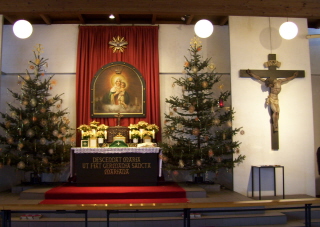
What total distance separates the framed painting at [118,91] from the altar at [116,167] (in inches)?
56.8

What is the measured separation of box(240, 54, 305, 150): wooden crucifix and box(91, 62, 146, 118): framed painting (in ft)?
8.47

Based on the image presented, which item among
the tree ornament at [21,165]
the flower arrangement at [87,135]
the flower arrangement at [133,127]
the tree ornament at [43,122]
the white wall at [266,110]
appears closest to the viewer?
the tree ornament at [21,165]

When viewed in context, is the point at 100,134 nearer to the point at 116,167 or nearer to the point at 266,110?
the point at 116,167

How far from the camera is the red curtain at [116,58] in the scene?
326 inches

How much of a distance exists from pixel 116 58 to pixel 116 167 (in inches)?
116

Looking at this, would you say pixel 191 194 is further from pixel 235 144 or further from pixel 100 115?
pixel 100 115

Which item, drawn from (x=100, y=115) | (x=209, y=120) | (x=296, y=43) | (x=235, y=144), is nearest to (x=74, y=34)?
(x=100, y=115)

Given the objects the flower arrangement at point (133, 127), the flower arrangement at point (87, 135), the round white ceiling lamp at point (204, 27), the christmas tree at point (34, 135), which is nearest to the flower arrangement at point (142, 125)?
the flower arrangement at point (133, 127)

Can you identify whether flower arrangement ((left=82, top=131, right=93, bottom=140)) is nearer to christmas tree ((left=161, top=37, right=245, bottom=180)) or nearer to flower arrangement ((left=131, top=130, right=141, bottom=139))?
flower arrangement ((left=131, top=130, right=141, bottom=139))

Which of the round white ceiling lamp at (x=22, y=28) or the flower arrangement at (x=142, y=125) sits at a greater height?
the round white ceiling lamp at (x=22, y=28)

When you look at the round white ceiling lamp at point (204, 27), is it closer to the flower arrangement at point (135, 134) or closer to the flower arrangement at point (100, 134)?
the flower arrangement at point (135, 134)

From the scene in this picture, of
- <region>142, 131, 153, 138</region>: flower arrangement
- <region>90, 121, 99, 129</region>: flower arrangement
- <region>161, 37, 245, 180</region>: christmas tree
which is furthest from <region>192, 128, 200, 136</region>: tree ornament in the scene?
<region>90, 121, 99, 129</region>: flower arrangement

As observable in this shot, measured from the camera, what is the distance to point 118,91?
328 inches

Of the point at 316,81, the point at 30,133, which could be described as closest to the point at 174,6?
the point at 30,133
